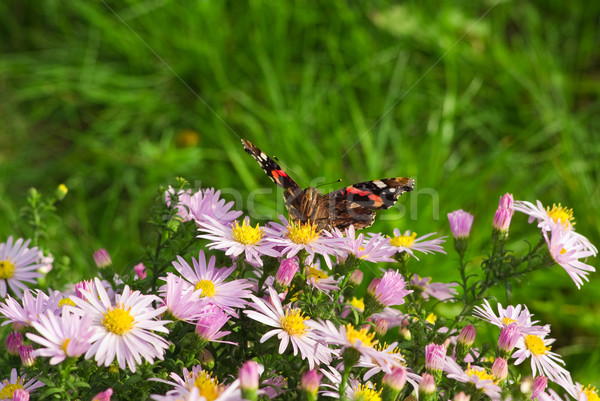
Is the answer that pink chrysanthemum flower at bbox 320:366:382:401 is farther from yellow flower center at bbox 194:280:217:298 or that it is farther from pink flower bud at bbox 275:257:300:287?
yellow flower center at bbox 194:280:217:298

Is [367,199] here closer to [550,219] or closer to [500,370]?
[550,219]

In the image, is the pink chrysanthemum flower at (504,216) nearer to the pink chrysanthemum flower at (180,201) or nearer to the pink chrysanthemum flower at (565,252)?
the pink chrysanthemum flower at (565,252)

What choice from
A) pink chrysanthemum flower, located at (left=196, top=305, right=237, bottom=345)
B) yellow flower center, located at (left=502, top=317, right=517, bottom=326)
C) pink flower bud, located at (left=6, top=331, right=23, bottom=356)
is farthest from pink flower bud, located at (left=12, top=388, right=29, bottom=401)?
yellow flower center, located at (left=502, top=317, right=517, bottom=326)

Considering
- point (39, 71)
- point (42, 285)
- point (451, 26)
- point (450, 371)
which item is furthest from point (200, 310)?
point (451, 26)

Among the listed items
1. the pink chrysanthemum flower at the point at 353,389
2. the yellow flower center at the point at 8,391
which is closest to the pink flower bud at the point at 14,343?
the yellow flower center at the point at 8,391

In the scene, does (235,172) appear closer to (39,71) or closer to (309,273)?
(39,71)

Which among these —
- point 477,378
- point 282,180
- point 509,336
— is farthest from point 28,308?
point 509,336

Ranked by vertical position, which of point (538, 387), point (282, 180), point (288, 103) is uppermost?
point (288, 103)
